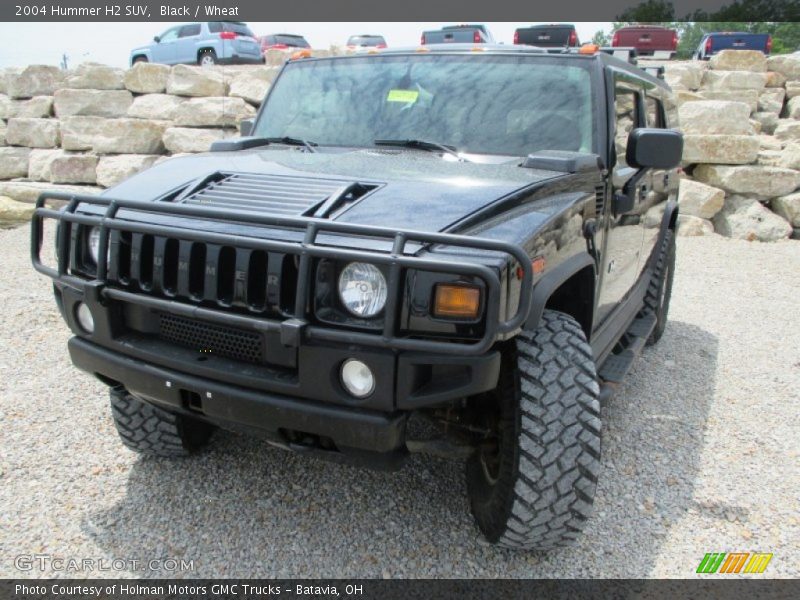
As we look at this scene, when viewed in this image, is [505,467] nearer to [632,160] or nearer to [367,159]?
[367,159]

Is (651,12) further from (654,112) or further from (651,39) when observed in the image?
(654,112)

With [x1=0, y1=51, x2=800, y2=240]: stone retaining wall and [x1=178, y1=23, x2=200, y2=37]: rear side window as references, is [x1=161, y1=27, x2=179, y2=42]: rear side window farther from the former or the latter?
[x1=0, y1=51, x2=800, y2=240]: stone retaining wall

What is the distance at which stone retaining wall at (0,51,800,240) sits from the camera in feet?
32.2

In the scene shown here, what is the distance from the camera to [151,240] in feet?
7.84

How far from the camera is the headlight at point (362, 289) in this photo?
2.08 metres

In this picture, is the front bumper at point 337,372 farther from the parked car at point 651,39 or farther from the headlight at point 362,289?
the parked car at point 651,39

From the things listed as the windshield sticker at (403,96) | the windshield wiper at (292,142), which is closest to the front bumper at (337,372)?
the windshield wiper at (292,142)

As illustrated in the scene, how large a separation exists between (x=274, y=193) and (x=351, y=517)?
53.4 inches

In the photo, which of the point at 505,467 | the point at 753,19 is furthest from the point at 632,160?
the point at 753,19

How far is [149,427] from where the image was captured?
9.95 feet

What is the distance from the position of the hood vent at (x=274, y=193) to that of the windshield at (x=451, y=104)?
0.78 metres

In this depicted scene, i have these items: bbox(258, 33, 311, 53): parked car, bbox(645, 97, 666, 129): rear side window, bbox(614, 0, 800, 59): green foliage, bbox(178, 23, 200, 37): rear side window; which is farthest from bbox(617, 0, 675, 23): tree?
bbox(645, 97, 666, 129): rear side window

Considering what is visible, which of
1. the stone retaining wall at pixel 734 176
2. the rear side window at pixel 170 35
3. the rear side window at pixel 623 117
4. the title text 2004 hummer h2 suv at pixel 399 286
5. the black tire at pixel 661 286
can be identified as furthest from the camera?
the rear side window at pixel 170 35

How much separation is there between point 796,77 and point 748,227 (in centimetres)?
729
